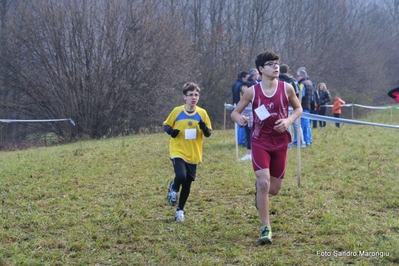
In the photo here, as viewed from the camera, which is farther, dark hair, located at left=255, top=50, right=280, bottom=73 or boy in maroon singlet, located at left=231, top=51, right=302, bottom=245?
dark hair, located at left=255, top=50, right=280, bottom=73

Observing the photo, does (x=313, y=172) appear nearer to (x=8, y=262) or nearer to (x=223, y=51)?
(x=8, y=262)

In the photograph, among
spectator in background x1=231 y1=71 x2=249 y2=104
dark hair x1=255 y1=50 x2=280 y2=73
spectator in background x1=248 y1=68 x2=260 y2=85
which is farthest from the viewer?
spectator in background x1=231 y1=71 x2=249 y2=104

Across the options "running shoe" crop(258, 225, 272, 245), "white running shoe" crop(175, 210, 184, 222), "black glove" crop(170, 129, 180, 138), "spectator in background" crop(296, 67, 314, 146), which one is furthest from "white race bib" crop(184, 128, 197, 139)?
"spectator in background" crop(296, 67, 314, 146)

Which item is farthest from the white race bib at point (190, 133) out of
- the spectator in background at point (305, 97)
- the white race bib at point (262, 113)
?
the spectator in background at point (305, 97)

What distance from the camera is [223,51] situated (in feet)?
103

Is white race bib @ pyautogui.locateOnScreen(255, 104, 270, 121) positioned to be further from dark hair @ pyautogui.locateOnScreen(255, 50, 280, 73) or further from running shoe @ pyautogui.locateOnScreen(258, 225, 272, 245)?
running shoe @ pyautogui.locateOnScreen(258, 225, 272, 245)

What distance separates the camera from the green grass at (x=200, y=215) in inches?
209

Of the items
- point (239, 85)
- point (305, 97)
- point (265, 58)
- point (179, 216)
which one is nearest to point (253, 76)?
point (239, 85)

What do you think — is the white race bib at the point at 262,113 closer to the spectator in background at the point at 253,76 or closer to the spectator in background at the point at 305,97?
the spectator in background at the point at 253,76

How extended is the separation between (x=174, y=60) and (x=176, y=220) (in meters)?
19.0

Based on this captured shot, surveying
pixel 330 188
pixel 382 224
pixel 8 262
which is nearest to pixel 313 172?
pixel 330 188

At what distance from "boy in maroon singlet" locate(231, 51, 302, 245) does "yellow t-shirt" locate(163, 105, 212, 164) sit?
3.25ft

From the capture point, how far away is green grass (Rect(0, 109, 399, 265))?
5297 mm

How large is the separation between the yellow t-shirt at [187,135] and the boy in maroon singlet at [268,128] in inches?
39.0
